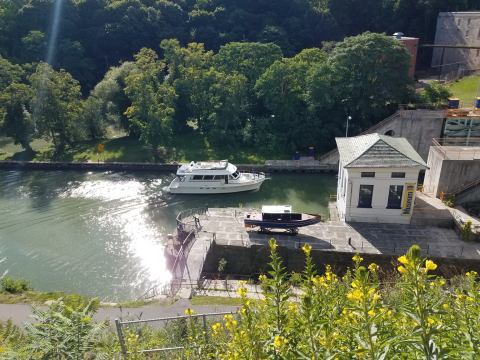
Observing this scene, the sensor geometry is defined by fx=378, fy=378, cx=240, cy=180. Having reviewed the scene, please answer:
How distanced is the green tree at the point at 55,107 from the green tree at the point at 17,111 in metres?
0.85

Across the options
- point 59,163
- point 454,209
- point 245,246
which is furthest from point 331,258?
point 59,163

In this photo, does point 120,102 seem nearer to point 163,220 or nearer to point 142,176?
point 142,176

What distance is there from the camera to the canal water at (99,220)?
815 inches

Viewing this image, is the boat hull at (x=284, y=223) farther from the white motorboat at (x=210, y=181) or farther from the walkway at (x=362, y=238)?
the white motorboat at (x=210, y=181)

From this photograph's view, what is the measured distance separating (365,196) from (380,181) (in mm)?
1206

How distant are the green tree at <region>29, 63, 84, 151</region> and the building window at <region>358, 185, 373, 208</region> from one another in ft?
98.9

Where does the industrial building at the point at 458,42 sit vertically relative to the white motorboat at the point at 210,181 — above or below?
above

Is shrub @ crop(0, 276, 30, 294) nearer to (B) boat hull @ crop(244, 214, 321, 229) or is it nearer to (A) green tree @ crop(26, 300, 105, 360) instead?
(A) green tree @ crop(26, 300, 105, 360)

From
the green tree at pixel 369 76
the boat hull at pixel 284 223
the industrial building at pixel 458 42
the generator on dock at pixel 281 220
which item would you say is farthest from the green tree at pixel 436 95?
the boat hull at pixel 284 223

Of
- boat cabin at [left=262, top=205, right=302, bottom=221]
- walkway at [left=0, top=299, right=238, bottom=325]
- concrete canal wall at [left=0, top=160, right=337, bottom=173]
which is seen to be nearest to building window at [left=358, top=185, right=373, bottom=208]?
boat cabin at [left=262, top=205, right=302, bottom=221]

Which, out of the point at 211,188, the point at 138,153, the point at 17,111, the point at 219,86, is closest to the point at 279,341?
the point at 211,188

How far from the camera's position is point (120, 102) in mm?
40594

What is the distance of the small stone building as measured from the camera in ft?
68.1

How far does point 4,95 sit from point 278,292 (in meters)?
38.8
